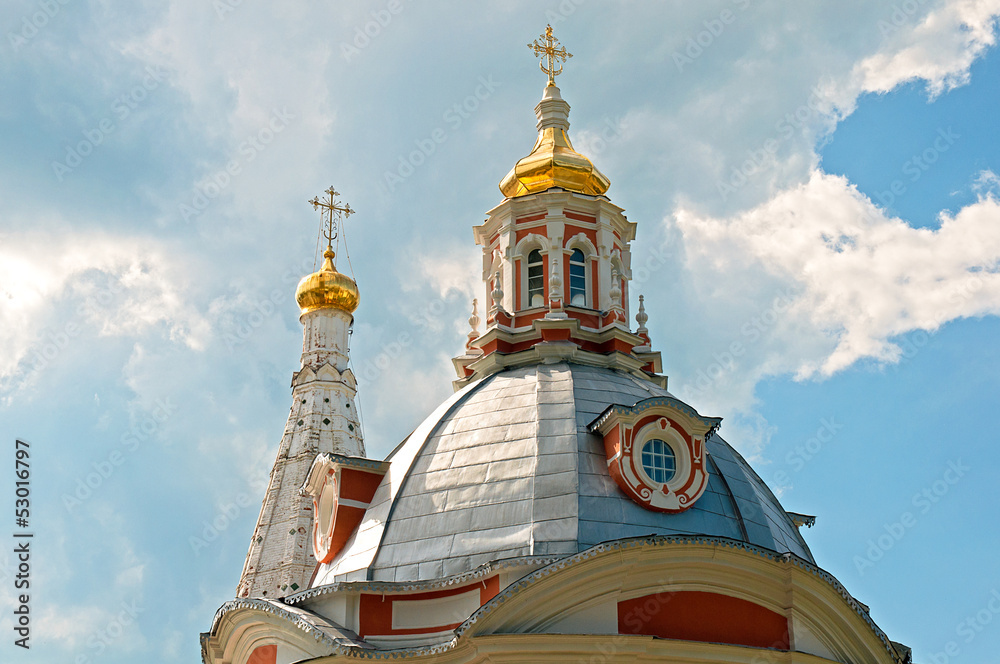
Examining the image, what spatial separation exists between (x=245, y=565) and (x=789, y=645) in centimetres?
2290

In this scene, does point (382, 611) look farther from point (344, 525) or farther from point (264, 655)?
point (344, 525)

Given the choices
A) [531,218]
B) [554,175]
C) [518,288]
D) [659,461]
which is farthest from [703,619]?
[554,175]

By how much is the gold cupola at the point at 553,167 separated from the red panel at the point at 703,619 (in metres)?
10.2

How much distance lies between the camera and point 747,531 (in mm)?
19125

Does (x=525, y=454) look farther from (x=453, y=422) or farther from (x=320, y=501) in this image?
(x=320, y=501)

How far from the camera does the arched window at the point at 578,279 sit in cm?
2442

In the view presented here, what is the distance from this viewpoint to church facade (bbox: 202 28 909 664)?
16984mm

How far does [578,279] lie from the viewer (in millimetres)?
24688

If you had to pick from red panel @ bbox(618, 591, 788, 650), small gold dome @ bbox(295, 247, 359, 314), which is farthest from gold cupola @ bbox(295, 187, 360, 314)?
red panel @ bbox(618, 591, 788, 650)

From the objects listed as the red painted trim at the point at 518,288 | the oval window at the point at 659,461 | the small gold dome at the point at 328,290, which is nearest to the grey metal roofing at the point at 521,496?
the oval window at the point at 659,461

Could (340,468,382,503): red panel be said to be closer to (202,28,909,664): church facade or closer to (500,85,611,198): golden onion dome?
(202,28,909,664): church facade

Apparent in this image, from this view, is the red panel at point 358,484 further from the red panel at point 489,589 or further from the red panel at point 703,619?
the red panel at point 703,619

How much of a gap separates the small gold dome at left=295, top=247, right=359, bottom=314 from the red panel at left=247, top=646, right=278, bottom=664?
2202 cm

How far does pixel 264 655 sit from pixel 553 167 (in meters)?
11.6
